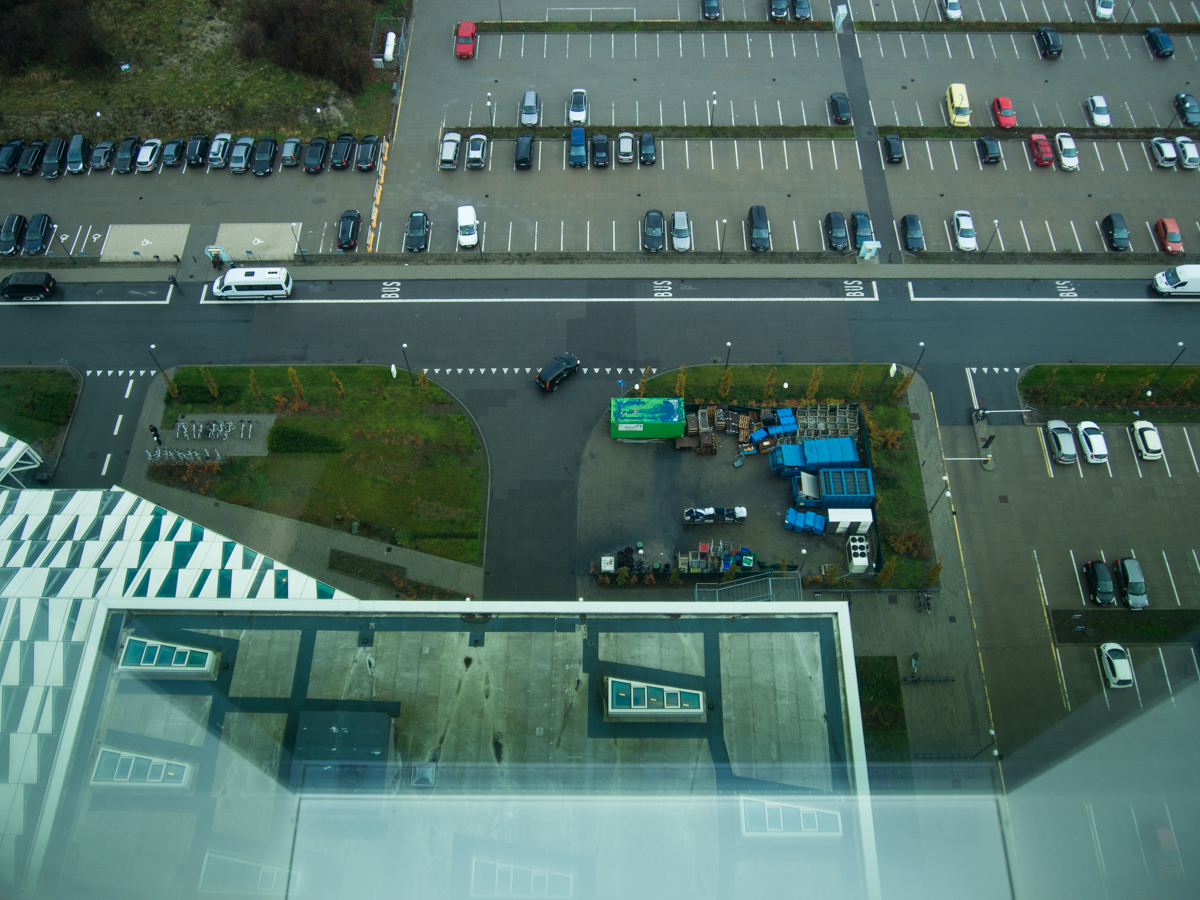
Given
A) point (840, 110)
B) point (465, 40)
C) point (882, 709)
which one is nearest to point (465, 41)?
point (465, 40)

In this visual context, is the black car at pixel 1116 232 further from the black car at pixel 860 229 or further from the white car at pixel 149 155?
the white car at pixel 149 155

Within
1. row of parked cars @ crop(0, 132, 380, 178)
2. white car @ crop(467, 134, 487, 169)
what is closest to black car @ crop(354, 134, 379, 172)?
row of parked cars @ crop(0, 132, 380, 178)

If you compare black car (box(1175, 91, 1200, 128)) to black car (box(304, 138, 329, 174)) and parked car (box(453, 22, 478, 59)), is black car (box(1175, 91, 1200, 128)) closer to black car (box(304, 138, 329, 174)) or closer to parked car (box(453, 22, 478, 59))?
parked car (box(453, 22, 478, 59))

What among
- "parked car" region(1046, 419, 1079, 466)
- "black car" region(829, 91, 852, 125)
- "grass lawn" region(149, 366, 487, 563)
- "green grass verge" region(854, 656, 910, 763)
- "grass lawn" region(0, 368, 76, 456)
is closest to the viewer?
"green grass verge" region(854, 656, 910, 763)

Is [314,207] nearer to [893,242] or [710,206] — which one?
[710,206]

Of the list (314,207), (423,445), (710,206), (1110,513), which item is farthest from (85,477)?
(1110,513)

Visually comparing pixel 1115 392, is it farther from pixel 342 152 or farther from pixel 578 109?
pixel 342 152

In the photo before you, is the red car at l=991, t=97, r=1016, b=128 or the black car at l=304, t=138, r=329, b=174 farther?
the red car at l=991, t=97, r=1016, b=128
